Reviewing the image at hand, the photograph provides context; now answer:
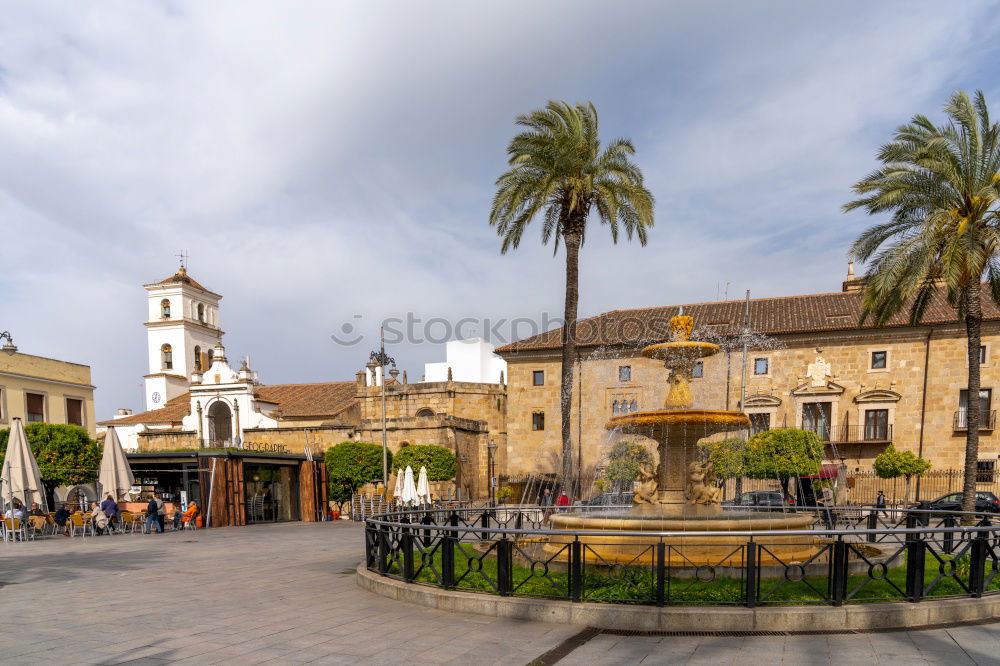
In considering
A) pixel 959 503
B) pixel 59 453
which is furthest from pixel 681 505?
pixel 59 453

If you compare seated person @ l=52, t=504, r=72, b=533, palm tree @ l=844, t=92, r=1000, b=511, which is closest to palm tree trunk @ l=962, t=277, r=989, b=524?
palm tree @ l=844, t=92, r=1000, b=511

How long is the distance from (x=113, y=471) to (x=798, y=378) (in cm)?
3345

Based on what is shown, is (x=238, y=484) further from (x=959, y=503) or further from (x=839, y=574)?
(x=959, y=503)

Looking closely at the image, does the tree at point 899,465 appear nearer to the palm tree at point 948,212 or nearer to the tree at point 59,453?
the palm tree at point 948,212

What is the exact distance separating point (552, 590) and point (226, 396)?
4370cm

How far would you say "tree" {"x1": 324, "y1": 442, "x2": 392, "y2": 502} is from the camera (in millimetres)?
33969

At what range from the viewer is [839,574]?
23.0 feet

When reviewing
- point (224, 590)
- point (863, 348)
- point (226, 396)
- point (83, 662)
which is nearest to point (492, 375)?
point (226, 396)

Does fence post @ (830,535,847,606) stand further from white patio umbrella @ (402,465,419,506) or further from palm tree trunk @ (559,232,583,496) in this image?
white patio umbrella @ (402,465,419,506)

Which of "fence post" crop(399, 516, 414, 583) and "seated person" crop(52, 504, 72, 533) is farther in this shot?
"seated person" crop(52, 504, 72, 533)

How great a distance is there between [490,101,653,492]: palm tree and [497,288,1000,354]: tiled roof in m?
15.8

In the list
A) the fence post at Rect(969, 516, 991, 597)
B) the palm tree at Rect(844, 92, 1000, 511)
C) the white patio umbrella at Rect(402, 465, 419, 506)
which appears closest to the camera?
the fence post at Rect(969, 516, 991, 597)

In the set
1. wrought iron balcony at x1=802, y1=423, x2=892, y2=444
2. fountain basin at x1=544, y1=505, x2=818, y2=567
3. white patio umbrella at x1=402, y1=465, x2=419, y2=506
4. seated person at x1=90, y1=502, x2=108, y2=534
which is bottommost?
wrought iron balcony at x1=802, y1=423, x2=892, y2=444

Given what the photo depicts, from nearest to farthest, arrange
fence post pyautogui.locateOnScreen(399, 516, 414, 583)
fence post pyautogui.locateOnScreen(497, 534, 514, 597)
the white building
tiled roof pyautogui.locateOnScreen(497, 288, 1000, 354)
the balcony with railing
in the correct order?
fence post pyautogui.locateOnScreen(497, 534, 514, 597) → fence post pyautogui.locateOnScreen(399, 516, 414, 583) → the balcony with railing → tiled roof pyautogui.locateOnScreen(497, 288, 1000, 354) → the white building
